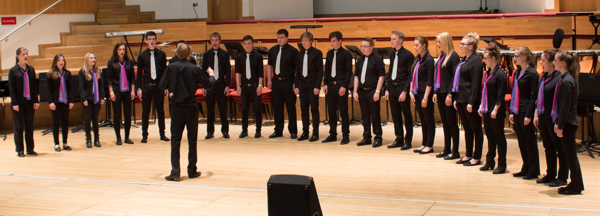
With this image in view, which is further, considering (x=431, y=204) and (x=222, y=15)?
(x=222, y=15)

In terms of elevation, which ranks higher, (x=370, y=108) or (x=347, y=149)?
(x=370, y=108)

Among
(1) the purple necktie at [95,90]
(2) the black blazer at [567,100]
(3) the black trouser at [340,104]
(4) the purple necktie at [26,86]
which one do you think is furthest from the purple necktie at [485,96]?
(4) the purple necktie at [26,86]

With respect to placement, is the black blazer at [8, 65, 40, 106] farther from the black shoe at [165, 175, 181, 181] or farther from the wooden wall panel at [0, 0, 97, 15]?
the wooden wall panel at [0, 0, 97, 15]

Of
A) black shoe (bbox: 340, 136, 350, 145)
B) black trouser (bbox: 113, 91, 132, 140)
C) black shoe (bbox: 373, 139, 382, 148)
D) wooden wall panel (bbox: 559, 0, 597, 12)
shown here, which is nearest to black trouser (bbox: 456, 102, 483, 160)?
black shoe (bbox: 373, 139, 382, 148)

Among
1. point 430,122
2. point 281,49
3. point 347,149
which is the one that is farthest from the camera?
point 281,49

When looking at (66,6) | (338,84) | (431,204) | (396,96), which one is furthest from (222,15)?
(431,204)

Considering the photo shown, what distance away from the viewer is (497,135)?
4.83 m

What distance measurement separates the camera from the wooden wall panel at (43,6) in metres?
9.19

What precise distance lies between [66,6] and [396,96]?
695 centimetres

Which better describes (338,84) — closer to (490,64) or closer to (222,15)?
(490,64)

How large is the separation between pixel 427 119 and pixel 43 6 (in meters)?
7.37

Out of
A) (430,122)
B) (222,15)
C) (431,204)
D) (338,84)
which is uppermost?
(222,15)

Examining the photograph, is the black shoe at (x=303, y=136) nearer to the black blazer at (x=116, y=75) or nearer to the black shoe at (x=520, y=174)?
the black blazer at (x=116, y=75)

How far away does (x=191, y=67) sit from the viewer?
4910 mm
